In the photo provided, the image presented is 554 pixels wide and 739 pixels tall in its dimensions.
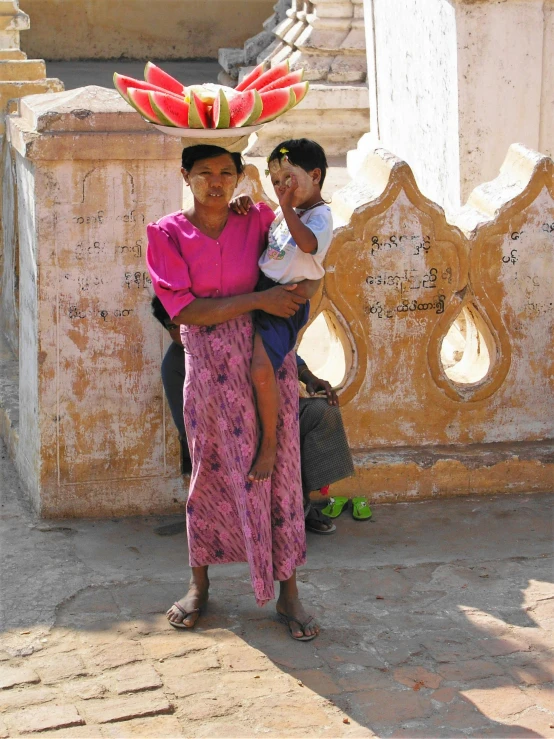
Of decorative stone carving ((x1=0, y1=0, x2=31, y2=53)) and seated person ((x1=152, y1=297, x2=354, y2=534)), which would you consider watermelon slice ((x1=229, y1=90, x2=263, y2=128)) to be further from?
decorative stone carving ((x1=0, y1=0, x2=31, y2=53))

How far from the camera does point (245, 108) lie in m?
3.40

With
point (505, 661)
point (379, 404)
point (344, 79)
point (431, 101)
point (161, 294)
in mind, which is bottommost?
point (505, 661)

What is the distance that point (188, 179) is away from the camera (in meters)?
3.54

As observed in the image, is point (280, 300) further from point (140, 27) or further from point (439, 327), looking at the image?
point (140, 27)

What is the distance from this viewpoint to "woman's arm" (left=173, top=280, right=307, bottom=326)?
352 cm

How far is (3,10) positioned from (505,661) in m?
7.98

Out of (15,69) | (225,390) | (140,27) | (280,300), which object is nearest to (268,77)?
(280,300)

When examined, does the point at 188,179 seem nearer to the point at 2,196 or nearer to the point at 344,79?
the point at 2,196

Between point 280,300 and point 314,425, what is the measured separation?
0.77 m

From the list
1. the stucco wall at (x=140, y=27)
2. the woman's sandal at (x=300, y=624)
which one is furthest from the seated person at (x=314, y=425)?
the stucco wall at (x=140, y=27)

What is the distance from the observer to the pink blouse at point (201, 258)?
11.5 feet

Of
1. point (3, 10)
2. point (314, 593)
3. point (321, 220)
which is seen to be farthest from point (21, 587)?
point (3, 10)

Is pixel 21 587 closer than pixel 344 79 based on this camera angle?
Yes

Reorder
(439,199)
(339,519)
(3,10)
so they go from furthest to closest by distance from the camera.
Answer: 1. (3,10)
2. (439,199)
3. (339,519)
